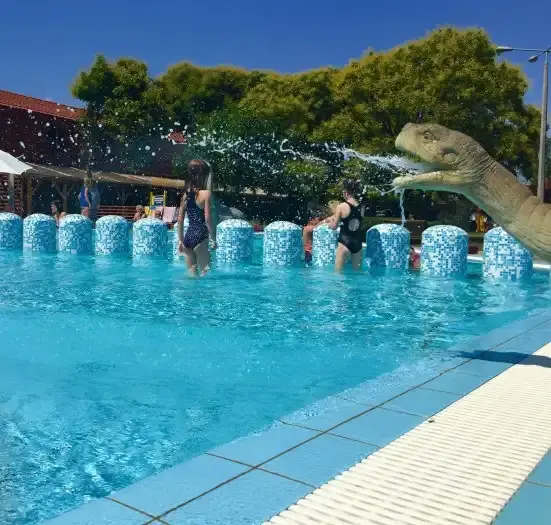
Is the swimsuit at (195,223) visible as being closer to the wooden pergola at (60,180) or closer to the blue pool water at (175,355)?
the blue pool water at (175,355)

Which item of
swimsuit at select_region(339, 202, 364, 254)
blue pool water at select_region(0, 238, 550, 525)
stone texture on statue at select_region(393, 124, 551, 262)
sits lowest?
blue pool water at select_region(0, 238, 550, 525)

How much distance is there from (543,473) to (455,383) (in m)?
1.62

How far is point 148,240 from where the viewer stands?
14.9 meters

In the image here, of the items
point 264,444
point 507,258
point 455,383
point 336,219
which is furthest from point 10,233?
point 264,444

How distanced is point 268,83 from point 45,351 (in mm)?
27954

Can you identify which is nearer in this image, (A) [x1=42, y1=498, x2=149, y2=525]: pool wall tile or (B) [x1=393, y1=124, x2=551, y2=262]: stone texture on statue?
(A) [x1=42, y1=498, x2=149, y2=525]: pool wall tile

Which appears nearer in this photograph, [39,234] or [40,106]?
[39,234]

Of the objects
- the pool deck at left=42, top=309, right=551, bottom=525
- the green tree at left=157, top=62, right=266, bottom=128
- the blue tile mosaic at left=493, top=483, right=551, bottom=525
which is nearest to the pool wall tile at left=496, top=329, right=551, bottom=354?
the pool deck at left=42, top=309, right=551, bottom=525

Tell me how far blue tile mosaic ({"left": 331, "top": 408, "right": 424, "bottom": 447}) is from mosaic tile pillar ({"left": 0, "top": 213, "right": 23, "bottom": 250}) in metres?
14.6

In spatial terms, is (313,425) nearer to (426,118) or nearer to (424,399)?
(424,399)

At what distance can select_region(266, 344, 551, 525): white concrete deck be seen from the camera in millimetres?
2521

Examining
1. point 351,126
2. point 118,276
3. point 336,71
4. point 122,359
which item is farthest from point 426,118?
point 122,359

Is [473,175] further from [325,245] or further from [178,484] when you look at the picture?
[325,245]

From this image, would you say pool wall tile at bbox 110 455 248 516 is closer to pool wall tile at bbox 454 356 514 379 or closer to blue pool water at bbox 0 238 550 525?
blue pool water at bbox 0 238 550 525
